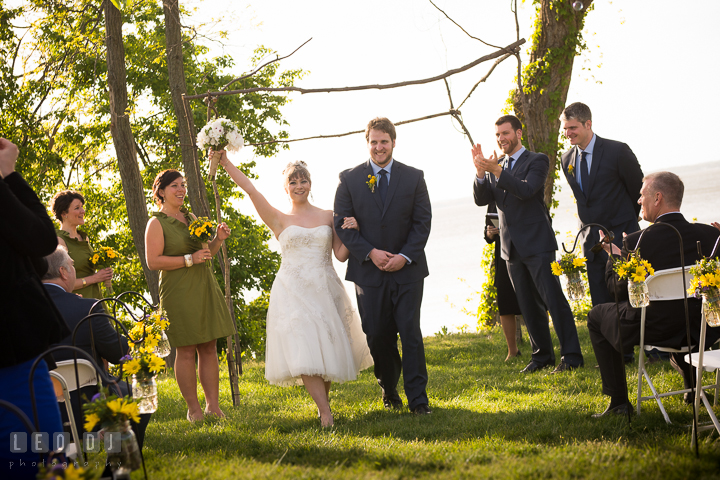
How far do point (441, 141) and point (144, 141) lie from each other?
12774 mm

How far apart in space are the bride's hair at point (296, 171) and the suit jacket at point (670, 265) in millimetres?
2477

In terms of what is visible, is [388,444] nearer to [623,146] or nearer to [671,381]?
[671,381]

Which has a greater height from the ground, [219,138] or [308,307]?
[219,138]

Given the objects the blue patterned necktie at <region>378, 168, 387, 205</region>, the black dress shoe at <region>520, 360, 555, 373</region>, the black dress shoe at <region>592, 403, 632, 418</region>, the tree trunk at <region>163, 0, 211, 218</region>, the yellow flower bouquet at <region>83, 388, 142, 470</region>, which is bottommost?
the black dress shoe at <region>520, 360, 555, 373</region>

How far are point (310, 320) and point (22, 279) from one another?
2.42 m

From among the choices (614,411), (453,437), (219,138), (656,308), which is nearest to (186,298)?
(219,138)

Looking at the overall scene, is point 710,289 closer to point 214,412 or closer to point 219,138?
point 219,138

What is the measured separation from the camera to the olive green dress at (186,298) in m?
4.84

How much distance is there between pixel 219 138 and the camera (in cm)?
497

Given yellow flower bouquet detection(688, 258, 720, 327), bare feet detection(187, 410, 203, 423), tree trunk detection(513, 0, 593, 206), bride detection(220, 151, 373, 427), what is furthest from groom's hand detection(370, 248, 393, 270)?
tree trunk detection(513, 0, 593, 206)

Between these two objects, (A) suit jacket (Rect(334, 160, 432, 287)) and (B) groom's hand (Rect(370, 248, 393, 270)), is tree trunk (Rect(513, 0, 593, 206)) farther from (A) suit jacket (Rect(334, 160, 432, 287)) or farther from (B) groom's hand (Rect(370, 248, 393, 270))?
(B) groom's hand (Rect(370, 248, 393, 270))

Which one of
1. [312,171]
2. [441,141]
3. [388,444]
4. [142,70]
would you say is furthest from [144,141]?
[388,444]

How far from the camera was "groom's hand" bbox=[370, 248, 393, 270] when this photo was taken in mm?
4648

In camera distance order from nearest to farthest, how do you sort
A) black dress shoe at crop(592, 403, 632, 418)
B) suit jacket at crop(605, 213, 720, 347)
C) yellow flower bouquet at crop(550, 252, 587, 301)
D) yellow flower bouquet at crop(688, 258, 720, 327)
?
yellow flower bouquet at crop(688, 258, 720, 327)
suit jacket at crop(605, 213, 720, 347)
yellow flower bouquet at crop(550, 252, 587, 301)
black dress shoe at crop(592, 403, 632, 418)
